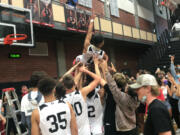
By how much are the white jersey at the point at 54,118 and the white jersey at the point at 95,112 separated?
2.89 ft

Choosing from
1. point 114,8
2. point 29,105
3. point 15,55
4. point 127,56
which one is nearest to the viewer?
point 29,105

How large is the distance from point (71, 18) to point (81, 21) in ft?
2.13

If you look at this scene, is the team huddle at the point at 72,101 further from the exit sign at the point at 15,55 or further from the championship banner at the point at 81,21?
the championship banner at the point at 81,21

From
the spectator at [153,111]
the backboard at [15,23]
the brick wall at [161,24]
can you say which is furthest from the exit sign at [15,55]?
the brick wall at [161,24]

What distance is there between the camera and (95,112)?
10.9ft

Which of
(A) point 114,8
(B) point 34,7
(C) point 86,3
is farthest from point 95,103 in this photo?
(A) point 114,8

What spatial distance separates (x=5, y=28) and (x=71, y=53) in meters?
5.64

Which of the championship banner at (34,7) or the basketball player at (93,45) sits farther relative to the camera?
the championship banner at (34,7)

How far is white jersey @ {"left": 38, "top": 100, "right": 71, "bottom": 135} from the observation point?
2355mm

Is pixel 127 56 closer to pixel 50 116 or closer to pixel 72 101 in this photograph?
pixel 72 101

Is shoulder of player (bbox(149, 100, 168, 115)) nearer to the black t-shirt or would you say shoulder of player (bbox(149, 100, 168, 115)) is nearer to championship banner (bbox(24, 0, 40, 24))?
the black t-shirt

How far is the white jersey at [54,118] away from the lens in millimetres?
2355

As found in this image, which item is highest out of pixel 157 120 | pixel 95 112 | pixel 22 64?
pixel 22 64

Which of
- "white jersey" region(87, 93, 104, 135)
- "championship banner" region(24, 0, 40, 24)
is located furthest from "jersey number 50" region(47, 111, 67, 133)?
"championship banner" region(24, 0, 40, 24)
